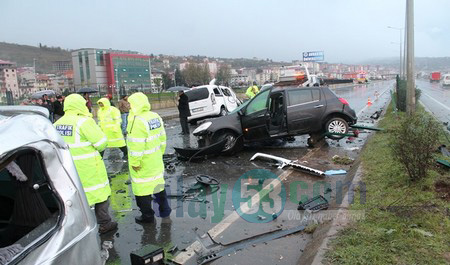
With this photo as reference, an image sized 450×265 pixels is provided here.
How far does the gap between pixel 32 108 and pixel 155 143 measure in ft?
8.21

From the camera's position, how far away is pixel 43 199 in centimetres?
208

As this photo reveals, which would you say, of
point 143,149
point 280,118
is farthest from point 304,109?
point 143,149

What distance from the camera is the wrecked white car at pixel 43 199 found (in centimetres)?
181

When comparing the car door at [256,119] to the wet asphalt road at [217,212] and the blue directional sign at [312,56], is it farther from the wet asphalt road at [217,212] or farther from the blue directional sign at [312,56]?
the blue directional sign at [312,56]

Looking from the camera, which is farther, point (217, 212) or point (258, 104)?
point (258, 104)

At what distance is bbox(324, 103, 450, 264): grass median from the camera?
3383 mm

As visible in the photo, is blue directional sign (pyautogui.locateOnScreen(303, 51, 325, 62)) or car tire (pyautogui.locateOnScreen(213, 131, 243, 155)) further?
blue directional sign (pyautogui.locateOnScreen(303, 51, 325, 62))

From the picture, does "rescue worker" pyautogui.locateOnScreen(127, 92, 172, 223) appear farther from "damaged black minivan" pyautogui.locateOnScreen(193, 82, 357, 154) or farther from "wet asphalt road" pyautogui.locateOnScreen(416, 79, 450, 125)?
"wet asphalt road" pyautogui.locateOnScreen(416, 79, 450, 125)

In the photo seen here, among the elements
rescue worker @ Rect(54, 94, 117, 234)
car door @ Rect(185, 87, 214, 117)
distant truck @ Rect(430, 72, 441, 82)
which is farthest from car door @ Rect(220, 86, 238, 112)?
distant truck @ Rect(430, 72, 441, 82)

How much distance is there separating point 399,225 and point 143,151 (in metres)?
3.14

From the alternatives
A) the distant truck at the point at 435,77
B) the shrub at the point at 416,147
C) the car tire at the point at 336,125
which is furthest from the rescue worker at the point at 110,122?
the distant truck at the point at 435,77

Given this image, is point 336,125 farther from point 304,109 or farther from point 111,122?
point 111,122

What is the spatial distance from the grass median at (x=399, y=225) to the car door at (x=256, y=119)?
12.5ft

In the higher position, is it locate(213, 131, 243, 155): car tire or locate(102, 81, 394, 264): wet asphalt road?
locate(213, 131, 243, 155): car tire
